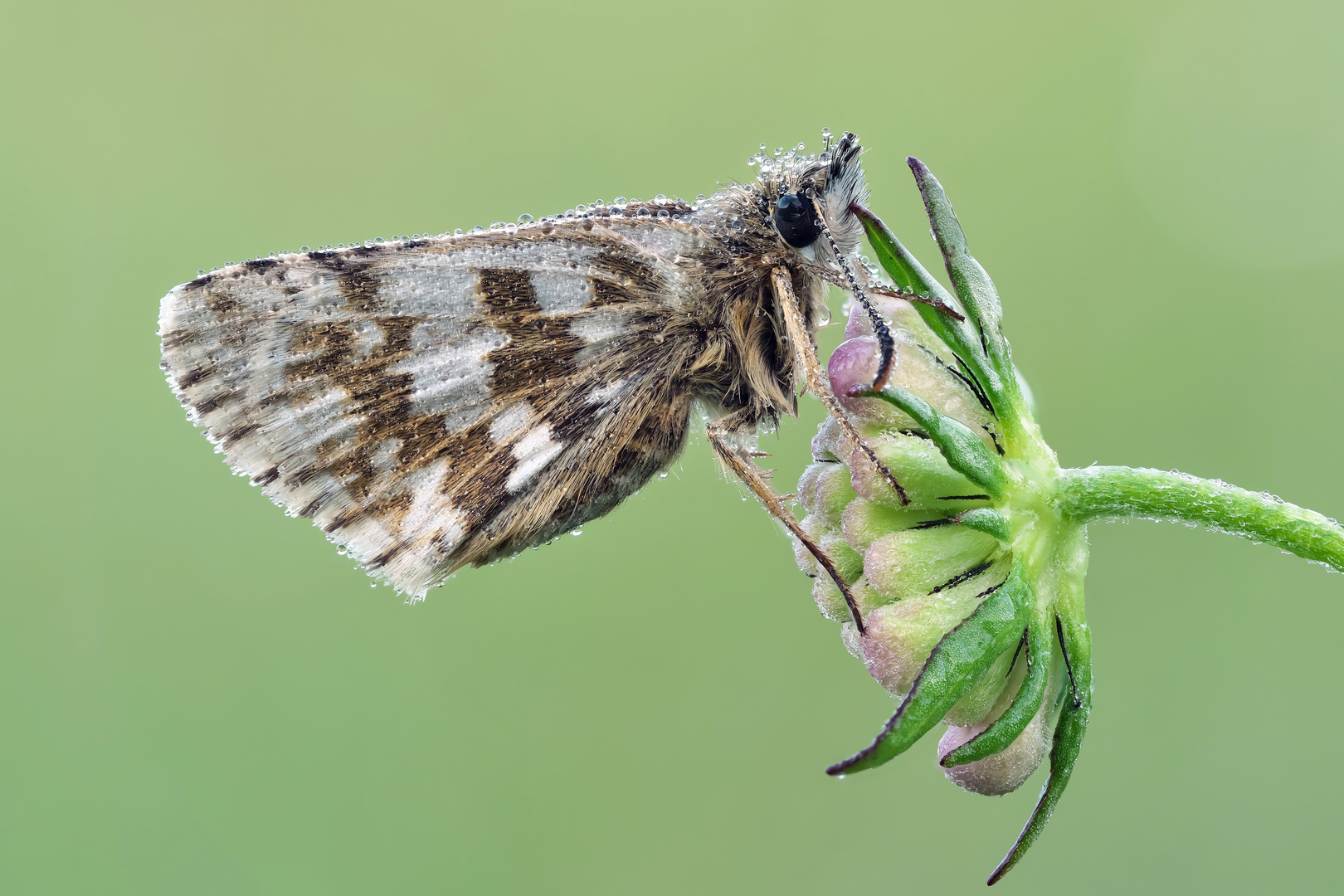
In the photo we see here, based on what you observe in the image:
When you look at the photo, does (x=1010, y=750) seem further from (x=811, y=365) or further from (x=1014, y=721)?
(x=811, y=365)

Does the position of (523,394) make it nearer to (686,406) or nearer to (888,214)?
(686,406)

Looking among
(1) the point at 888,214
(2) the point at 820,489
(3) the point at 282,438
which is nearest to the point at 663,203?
(2) the point at 820,489

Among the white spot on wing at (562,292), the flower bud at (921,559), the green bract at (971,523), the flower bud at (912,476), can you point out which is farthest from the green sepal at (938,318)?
the white spot on wing at (562,292)

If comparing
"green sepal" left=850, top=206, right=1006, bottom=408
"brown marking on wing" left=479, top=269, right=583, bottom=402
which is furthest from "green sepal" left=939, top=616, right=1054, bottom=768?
"brown marking on wing" left=479, top=269, right=583, bottom=402

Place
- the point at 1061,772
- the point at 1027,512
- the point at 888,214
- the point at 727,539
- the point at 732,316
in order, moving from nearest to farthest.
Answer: the point at 1061,772
the point at 1027,512
the point at 732,316
the point at 888,214
the point at 727,539

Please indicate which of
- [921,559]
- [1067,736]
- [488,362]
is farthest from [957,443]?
[488,362]

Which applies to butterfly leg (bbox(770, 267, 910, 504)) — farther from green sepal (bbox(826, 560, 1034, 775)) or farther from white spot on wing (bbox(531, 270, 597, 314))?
white spot on wing (bbox(531, 270, 597, 314))
